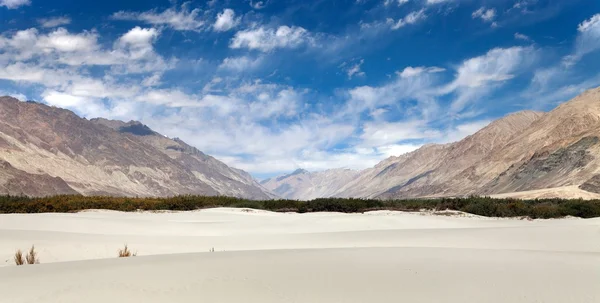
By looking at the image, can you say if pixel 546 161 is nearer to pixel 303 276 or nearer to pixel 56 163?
pixel 303 276

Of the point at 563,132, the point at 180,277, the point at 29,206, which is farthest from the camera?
the point at 563,132

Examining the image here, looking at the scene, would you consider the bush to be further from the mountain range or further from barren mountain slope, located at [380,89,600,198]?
barren mountain slope, located at [380,89,600,198]

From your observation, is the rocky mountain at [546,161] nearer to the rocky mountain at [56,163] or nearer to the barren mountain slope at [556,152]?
the barren mountain slope at [556,152]

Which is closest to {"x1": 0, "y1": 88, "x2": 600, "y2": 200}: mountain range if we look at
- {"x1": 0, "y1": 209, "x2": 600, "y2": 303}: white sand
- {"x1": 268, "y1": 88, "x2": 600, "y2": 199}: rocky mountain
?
{"x1": 268, "y1": 88, "x2": 600, "y2": 199}: rocky mountain

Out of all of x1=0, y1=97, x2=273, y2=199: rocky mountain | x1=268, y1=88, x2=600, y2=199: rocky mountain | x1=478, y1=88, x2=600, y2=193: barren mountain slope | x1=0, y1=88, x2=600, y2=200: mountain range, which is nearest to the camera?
x1=268, y1=88, x2=600, y2=199: rocky mountain

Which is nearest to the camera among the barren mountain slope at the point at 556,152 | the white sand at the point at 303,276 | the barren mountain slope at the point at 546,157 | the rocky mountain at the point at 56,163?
the white sand at the point at 303,276

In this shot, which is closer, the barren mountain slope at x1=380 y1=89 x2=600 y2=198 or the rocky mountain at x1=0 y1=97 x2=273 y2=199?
the barren mountain slope at x1=380 y1=89 x2=600 y2=198

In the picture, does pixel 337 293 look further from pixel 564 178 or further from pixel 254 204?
pixel 564 178

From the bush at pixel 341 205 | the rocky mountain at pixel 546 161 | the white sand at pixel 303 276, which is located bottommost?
the white sand at pixel 303 276

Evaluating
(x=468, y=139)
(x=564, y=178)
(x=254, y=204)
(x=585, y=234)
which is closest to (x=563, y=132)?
(x=564, y=178)

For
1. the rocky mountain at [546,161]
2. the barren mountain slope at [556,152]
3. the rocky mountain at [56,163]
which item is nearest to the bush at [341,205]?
the rocky mountain at [546,161]

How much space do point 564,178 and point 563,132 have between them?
2771 cm

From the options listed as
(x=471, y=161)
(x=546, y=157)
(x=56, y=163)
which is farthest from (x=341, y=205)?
(x=471, y=161)

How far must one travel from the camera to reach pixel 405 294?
18.7 feet
